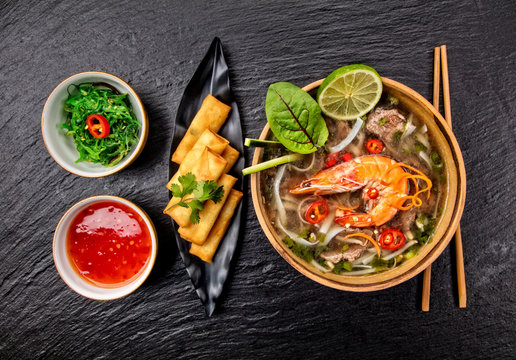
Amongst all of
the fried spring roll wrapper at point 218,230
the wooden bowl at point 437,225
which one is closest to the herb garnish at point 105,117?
the fried spring roll wrapper at point 218,230

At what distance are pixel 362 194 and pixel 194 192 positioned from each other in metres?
1.07

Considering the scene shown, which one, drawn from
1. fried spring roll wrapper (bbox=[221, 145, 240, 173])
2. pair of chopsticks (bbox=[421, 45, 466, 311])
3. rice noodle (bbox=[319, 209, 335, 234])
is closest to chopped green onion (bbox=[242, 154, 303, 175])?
fried spring roll wrapper (bbox=[221, 145, 240, 173])

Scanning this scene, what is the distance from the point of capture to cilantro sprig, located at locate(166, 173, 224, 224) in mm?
2225

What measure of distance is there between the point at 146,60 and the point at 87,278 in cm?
160

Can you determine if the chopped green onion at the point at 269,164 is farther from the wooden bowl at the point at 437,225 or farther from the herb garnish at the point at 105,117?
the herb garnish at the point at 105,117

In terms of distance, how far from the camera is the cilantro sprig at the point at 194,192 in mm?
2225

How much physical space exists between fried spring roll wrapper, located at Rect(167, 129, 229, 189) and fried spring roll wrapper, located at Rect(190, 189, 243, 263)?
0.32 metres

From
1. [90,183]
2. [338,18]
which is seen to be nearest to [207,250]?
[90,183]

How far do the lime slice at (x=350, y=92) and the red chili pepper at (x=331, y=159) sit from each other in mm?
240

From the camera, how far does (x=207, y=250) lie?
2.45 metres

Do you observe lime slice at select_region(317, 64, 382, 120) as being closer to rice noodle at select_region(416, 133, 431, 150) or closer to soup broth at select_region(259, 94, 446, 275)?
soup broth at select_region(259, 94, 446, 275)

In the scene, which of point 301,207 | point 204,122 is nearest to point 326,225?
point 301,207

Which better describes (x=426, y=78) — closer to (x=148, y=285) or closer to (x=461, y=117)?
(x=461, y=117)

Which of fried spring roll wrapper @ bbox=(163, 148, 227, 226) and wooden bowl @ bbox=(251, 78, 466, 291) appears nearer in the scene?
wooden bowl @ bbox=(251, 78, 466, 291)
